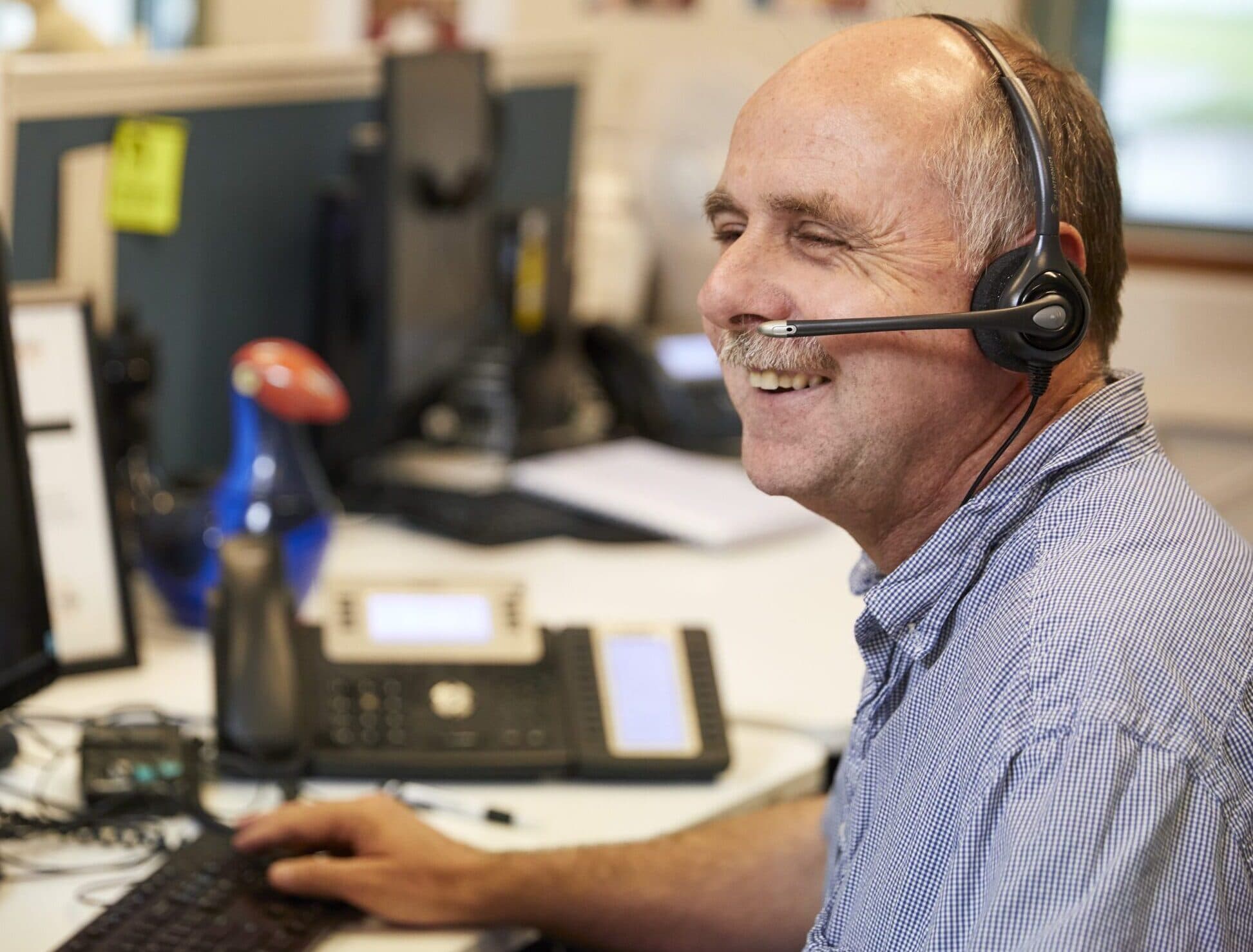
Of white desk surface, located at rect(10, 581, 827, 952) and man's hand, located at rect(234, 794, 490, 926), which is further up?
man's hand, located at rect(234, 794, 490, 926)

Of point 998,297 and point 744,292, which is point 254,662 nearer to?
point 744,292

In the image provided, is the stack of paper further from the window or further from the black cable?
the window

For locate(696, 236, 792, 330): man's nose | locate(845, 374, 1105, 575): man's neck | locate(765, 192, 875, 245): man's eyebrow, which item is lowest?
locate(845, 374, 1105, 575): man's neck

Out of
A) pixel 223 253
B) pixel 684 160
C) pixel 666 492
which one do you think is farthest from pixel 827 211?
pixel 684 160

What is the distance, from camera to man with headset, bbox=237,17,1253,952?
0.71m

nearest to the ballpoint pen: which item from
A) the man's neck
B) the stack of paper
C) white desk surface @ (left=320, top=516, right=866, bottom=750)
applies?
white desk surface @ (left=320, top=516, right=866, bottom=750)

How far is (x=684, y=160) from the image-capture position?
2.84 m

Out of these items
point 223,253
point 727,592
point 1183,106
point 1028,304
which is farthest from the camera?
point 1183,106

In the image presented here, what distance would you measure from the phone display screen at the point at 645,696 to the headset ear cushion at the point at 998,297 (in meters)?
0.55

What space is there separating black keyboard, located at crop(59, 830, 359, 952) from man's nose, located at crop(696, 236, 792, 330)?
1.62 feet

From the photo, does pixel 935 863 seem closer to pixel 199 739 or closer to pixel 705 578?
pixel 199 739

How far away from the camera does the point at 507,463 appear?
2182mm

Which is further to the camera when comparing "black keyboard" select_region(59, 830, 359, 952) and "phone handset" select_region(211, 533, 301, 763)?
"phone handset" select_region(211, 533, 301, 763)

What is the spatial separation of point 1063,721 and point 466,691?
0.72 m
